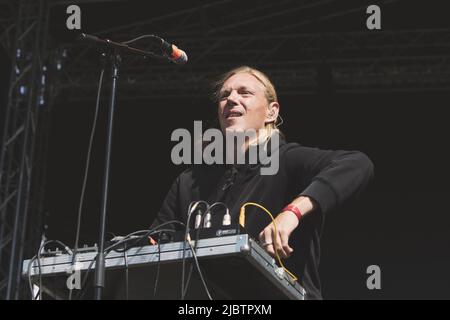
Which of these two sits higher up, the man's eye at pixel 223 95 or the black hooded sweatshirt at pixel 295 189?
the man's eye at pixel 223 95

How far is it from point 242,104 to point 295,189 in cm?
50

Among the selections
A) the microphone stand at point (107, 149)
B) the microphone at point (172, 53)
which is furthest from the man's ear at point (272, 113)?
the microphone stand at point (107, 149)

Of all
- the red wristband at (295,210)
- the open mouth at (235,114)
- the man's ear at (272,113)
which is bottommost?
the red wristband at (295,210)

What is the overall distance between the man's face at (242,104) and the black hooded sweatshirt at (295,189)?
0.63ft

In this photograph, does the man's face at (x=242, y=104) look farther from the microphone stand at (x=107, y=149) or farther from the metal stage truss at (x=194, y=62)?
the metal stage truss at (x=194, y=62)

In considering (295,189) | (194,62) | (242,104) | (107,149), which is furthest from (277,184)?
(194,62)

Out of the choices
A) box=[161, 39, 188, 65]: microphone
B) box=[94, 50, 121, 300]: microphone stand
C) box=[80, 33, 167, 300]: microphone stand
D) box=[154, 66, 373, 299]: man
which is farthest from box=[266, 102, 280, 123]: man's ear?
box=[94, 50, 121, 300]: microphone stand

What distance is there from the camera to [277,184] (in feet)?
8.99

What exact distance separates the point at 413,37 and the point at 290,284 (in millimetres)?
6537

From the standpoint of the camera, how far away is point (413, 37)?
8.34 meters

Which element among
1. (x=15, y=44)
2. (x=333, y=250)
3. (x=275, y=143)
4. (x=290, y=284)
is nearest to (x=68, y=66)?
(x=15, y=44)

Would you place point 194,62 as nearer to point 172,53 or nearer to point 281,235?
point 172,53

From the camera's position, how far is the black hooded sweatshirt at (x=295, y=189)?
2498mm

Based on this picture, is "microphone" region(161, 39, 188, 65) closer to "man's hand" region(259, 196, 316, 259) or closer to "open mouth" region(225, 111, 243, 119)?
"open mouth" region(225, 111, 243, 119)
